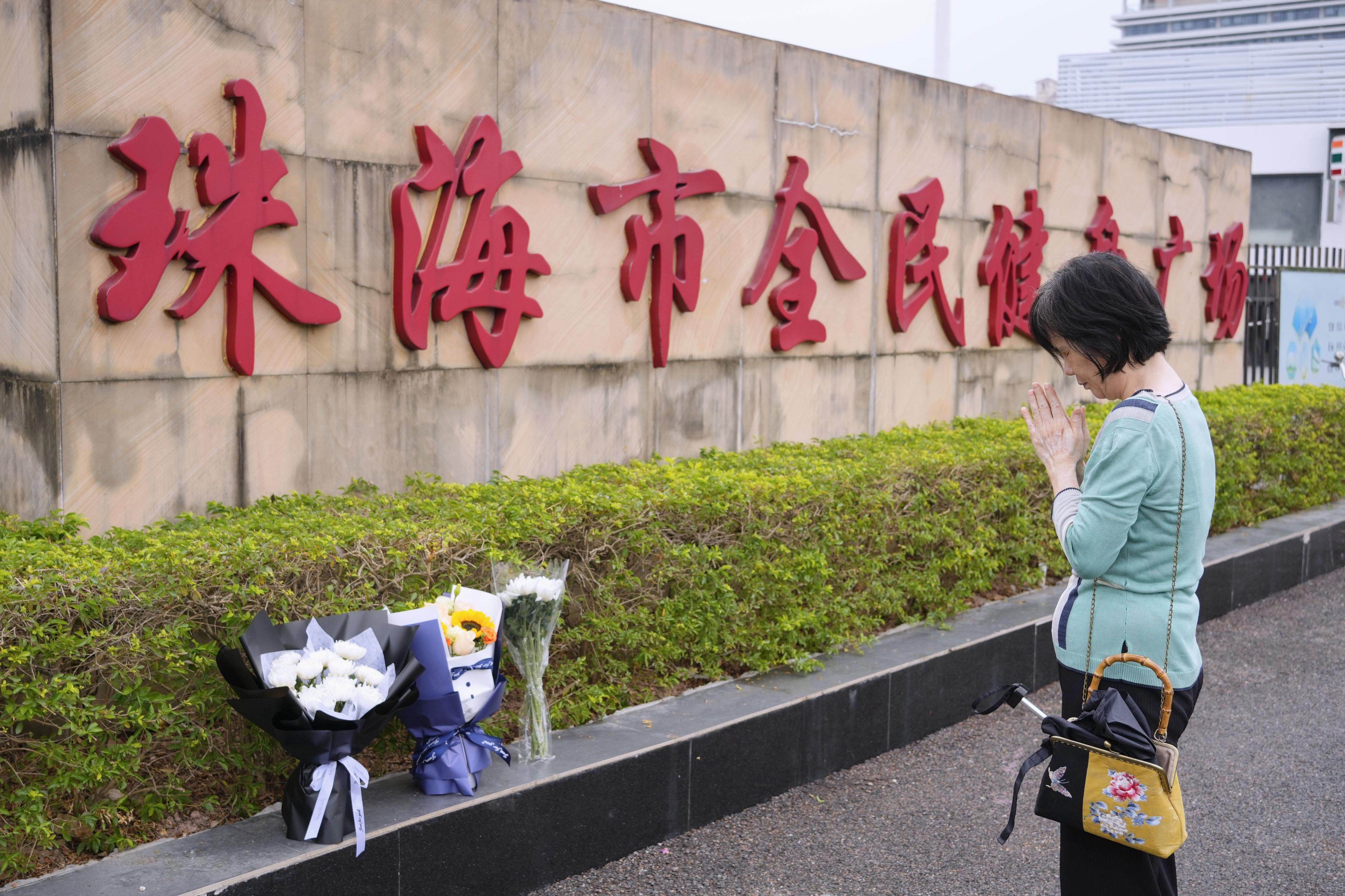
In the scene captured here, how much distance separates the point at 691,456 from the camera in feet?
19.5

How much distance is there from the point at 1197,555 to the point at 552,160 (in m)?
3.39

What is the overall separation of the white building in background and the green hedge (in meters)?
22.5

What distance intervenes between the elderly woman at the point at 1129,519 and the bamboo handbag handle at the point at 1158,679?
0.02m

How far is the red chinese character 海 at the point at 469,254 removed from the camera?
15.1 ft

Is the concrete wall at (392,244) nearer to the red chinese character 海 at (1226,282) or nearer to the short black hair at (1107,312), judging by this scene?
the short black hair at (1107,312)

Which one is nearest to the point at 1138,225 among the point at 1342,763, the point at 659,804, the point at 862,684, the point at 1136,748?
the point at 1342,763

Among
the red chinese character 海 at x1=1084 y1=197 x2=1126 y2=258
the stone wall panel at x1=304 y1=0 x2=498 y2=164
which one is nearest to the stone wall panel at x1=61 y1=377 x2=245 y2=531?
the stone wall panel at x1=304 y1=0 x2=498 y2=164

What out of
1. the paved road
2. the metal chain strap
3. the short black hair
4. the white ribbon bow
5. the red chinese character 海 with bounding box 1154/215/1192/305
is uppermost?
the red chinese character 海 with bounding box 1154/215/1192/305

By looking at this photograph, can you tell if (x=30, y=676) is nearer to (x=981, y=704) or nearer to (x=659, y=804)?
(x=659, y=804)

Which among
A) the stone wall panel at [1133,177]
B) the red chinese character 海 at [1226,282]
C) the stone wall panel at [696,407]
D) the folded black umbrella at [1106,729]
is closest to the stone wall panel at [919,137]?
the stone wall panel at [696,407]

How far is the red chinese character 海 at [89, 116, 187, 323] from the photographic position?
12.3 ft

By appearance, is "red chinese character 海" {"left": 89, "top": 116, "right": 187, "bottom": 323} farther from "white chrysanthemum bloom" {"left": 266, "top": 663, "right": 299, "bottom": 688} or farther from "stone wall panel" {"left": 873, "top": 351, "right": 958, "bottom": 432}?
"stone wall panel" {"left": 873, "top": 351, "right": 958, "bottom": 432}

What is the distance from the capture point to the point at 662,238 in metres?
5.57

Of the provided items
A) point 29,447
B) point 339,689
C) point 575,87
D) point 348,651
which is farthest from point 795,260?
point 339,689
